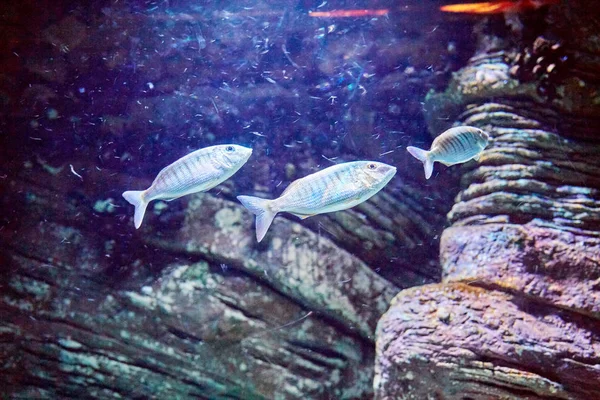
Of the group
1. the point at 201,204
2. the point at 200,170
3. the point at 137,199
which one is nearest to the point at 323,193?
the point at 200,170

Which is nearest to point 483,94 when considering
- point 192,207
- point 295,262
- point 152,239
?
point 295,262

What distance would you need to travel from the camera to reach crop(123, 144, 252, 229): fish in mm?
2764

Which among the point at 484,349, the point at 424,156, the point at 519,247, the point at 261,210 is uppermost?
the point at 424,156

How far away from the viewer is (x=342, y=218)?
4.40 metres

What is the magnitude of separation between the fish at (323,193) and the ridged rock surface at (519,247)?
3.93ft

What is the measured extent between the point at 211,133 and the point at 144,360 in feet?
7.95

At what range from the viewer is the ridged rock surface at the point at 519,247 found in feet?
9.70

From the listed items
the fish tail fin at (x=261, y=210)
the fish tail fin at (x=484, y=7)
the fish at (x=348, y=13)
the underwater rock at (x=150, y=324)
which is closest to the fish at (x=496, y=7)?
the fish tail fin at (x=484, y=7)

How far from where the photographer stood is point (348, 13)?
14.4ft

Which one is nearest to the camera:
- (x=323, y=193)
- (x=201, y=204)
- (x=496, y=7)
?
(x=323, y=193)

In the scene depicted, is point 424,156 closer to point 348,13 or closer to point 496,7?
point 496,7

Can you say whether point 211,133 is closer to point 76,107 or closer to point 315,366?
point 76,107

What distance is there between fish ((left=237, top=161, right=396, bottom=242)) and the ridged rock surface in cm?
120

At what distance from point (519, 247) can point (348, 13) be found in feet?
9.51
